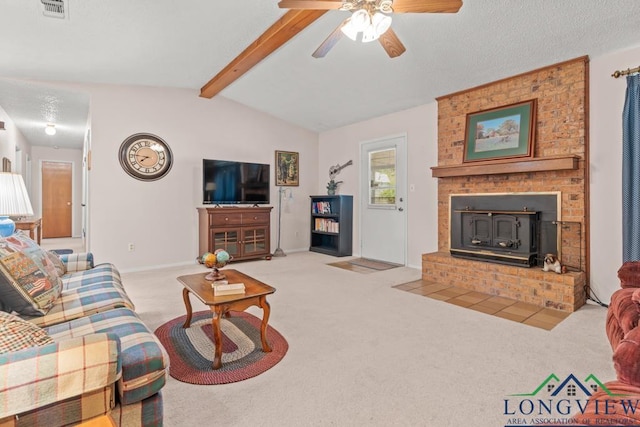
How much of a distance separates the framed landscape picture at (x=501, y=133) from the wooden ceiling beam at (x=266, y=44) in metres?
2.31

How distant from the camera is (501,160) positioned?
12.3ft

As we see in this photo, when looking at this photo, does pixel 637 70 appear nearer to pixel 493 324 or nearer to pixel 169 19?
pixel 493 324

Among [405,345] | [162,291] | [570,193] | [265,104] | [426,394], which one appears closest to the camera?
[426,394]

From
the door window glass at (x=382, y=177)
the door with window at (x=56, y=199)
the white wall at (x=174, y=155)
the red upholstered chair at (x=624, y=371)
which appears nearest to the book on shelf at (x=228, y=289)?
the red upholstered chair at (x=624, y=371)

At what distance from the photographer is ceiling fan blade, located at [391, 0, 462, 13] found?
6.77 ft

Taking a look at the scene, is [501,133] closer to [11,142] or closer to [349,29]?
[349,29]

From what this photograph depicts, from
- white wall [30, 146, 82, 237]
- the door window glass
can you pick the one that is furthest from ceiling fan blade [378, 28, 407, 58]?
white wall [30, 146, 82, 237]

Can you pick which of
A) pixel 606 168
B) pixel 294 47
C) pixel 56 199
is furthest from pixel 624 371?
pixel 56 199

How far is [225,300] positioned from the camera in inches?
79.4

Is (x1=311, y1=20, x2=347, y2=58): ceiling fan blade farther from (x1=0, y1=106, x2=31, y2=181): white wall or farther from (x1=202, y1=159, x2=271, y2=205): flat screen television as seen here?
(x1=0, y1=106, x2=31, y2=181): white wall

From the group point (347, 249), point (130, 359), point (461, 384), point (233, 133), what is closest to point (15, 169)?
point (233, 133)

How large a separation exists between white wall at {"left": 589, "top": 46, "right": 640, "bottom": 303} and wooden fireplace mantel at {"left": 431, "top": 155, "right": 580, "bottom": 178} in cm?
26

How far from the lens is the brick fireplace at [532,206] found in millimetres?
3248

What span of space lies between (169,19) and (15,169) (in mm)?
4837
